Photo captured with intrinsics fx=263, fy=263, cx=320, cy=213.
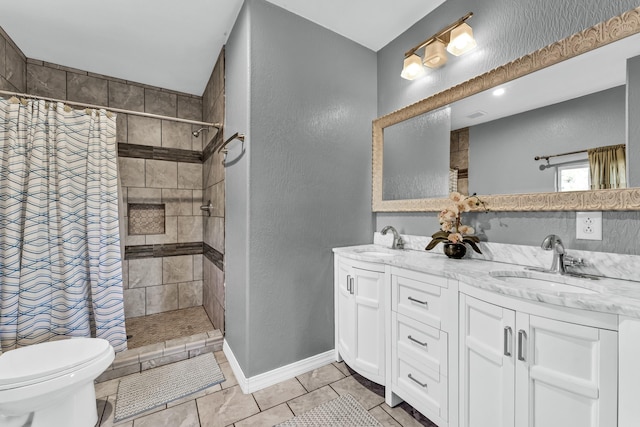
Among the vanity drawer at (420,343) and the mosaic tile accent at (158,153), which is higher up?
the mosaic tile accent at (158,153)

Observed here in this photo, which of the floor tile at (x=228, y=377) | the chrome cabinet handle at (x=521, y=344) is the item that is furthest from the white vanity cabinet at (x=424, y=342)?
the floor tile at (x=228, y=377)

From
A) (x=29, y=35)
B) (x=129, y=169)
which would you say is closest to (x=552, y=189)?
(x=129, y=169)

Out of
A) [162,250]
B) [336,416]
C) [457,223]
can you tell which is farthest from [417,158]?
[162,250]

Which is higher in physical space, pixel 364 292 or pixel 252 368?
pixel 364 292

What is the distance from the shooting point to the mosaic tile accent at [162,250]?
278 centimetres

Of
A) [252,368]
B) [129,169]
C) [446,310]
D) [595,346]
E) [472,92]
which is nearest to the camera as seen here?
[595,346]

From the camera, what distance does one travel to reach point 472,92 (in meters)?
1.57

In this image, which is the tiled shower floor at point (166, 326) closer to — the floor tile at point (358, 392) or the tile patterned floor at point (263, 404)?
the tile patterned floor at point (263, 404)

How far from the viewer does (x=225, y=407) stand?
1544 millimetres

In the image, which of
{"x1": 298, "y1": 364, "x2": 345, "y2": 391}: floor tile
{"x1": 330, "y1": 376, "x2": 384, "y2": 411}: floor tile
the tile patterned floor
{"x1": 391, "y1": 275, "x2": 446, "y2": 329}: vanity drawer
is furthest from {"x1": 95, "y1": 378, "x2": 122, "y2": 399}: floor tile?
{"x1": 391, "y1": 275, "x2": 446, "y2": 329}: vanity drawer

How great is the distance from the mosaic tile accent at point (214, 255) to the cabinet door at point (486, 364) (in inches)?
71.6

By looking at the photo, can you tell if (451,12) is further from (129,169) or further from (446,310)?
(129,169)

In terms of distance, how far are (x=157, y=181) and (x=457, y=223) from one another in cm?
295

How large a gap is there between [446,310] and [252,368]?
49.0 inches
